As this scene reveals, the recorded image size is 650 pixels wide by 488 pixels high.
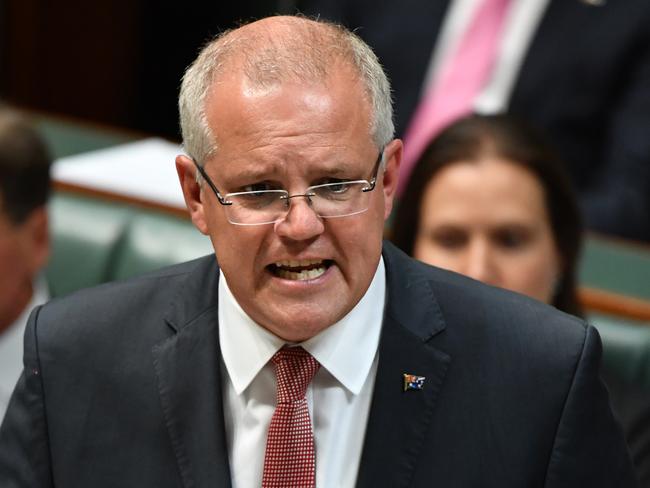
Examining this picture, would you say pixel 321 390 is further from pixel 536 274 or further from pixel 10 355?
pixel 10 355

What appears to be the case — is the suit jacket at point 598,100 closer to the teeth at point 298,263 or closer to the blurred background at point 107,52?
the blurred background at point 107,52

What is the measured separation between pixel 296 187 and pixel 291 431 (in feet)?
0.83

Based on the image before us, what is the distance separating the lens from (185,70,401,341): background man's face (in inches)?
42.8

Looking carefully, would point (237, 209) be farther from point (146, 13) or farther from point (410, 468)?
point (146, 13)

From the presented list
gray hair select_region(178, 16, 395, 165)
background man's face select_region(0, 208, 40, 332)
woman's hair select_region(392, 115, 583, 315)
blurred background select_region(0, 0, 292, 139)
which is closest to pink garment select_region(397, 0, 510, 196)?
woman's hair select_region(392, 115, 583, 315)

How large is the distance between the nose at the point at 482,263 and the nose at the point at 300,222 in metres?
0.69

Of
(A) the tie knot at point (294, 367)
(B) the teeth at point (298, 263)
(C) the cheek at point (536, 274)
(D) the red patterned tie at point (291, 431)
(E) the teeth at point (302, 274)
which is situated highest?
(B) the teeth at point (298, 263)

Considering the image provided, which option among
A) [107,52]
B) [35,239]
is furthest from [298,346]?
[107,52]

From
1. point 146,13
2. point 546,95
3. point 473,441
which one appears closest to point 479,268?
point 473,441

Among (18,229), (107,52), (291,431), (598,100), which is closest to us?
(291,431)

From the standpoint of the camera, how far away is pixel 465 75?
2596mm

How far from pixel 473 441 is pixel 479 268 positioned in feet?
1.88

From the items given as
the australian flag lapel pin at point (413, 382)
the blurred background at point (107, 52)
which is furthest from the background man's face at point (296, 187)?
the blurred background at point (107, 52)

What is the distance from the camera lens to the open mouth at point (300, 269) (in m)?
1.13
